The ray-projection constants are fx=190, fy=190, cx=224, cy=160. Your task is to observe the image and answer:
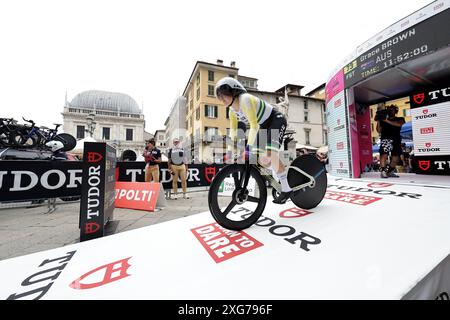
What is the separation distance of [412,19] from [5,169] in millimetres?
10008

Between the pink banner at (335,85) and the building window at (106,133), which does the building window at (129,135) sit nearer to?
the building window at (106,133)

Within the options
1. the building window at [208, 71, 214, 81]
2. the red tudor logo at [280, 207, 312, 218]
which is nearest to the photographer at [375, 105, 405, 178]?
the red tudor logo at [280, 207, 312, 218]

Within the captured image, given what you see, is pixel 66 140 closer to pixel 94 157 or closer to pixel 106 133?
pixel 94 157

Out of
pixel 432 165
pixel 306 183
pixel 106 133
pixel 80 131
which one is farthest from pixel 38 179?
pixel 80 131

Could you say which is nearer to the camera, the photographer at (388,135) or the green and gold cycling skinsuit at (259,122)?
the green and gold cycling skinsuit at (259,122)

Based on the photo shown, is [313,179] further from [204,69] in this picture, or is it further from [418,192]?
[204,69]

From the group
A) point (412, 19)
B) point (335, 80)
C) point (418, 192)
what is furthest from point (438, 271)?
point (335, 80)

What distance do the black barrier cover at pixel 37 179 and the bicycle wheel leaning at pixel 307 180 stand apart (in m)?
5.87

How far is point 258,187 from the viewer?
7.70ft

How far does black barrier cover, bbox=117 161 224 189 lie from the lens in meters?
7.03

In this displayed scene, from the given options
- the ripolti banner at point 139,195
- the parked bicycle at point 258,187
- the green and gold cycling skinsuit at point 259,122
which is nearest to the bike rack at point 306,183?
the parked bicycle at point 258,187

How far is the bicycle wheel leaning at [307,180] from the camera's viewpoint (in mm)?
2764
